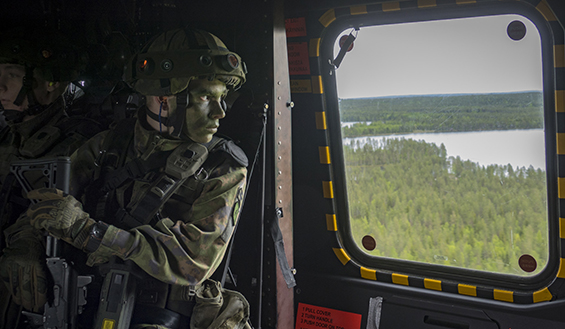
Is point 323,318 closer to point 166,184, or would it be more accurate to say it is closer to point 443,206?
point 443,206

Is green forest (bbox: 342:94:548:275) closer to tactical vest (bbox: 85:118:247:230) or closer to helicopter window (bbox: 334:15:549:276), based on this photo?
helicopter window (bbox: 334:15:549:276)

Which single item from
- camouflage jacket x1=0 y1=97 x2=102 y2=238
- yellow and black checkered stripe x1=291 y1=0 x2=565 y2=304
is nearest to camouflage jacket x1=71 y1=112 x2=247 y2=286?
camouflage jacket x1=0 y1=97 x2=102 y2=238

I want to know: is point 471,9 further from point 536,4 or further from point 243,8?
point 243,8

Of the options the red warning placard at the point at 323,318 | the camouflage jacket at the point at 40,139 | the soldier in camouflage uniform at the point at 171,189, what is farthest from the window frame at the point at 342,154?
the camouflage jacket at the point at 40,139

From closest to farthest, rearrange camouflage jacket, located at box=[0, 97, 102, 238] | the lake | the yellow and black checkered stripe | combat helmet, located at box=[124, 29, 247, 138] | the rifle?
the rifle < combat helmet, located at box=[124, 29, 247, 138] < the yellow and black checkered stripe < the lake < camouflage jacket, located at box=[0, 97, 102, 238]

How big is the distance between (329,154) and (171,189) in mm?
1446

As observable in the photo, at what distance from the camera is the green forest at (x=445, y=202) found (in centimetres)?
271

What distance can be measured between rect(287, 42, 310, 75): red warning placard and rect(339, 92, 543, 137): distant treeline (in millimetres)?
361

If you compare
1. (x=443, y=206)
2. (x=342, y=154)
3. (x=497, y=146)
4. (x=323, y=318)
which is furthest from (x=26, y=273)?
(x=497, y=146)

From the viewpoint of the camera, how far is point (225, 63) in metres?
2.23

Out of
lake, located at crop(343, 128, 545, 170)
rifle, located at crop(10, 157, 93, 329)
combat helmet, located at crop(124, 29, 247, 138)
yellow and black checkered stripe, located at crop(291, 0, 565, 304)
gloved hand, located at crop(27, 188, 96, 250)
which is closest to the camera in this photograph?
gloved hand, located at crop(27, 188, 96, 250)

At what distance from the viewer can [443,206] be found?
297cm

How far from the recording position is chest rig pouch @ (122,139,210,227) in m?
2.13

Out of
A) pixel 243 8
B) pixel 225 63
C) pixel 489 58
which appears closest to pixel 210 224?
pixel 225 63
